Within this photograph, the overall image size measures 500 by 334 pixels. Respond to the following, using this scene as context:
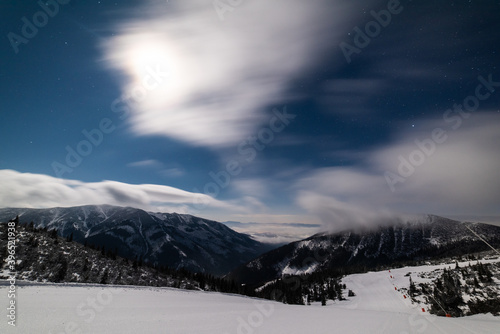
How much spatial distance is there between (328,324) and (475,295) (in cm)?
6538

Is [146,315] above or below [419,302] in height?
above

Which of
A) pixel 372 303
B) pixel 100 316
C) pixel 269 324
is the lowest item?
pixel 372 303

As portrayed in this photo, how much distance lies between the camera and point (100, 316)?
604 inches

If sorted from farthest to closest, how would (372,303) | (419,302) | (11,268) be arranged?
(372,303) → (419,302) → (11,268)

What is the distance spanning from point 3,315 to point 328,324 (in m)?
21.4

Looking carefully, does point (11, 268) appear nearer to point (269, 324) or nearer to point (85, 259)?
point (85, 259)

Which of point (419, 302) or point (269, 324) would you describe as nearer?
point (269, 324)

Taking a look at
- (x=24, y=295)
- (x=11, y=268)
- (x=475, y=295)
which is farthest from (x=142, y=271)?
(x=475, y=295)

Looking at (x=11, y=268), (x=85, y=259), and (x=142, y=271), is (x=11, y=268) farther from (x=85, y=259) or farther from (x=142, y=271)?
(x=142, y=271)

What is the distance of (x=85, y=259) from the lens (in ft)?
236

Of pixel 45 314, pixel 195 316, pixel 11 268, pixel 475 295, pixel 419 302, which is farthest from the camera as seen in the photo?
pixel 419 302

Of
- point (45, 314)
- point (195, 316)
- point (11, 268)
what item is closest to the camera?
point (45, 314)

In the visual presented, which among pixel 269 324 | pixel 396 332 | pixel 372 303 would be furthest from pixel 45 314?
pixel 372 303

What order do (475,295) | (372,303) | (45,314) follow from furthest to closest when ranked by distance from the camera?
(372,303), (475,295), (45,314)
